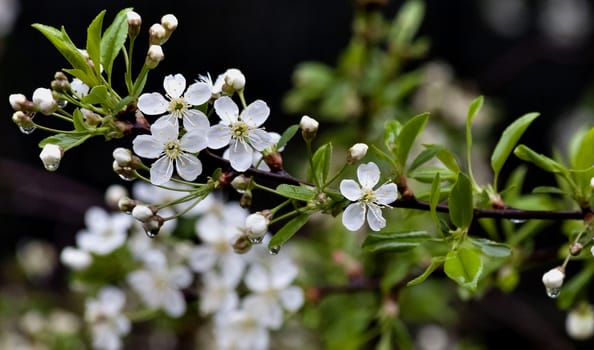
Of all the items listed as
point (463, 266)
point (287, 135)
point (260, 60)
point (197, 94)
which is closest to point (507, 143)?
point (463, 266)

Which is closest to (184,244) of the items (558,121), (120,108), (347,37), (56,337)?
(56,337)

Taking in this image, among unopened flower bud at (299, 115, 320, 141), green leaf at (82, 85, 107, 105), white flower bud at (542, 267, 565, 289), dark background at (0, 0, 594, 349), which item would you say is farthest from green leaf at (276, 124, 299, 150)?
dark background at (0, 0, 594, 349)

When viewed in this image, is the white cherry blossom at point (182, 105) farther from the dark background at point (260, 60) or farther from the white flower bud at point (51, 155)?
the dark background at point (260, 60)

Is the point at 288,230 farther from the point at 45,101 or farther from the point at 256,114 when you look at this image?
the point at 45,101

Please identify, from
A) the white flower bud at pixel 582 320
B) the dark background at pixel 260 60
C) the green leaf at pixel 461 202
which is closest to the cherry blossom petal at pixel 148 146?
the green leaf at pixel 461 202

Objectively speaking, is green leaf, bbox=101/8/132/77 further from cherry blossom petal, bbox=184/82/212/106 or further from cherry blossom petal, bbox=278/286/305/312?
cherry blossom petal, bbox=278/286/305/312
